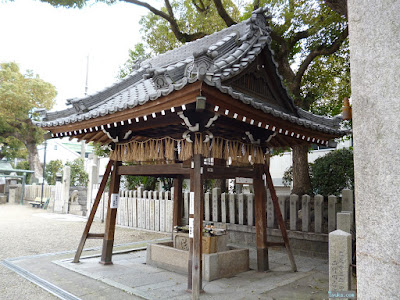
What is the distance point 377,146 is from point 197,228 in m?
3.61

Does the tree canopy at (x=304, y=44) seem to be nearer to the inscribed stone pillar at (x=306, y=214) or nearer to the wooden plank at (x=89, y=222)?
the inscribed stone pillar at (x=306, y=214)

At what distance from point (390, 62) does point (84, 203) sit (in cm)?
2196

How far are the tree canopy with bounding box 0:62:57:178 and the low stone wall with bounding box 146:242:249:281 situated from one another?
79.9 feet

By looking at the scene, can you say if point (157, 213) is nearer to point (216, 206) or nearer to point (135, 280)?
point (216, 206)

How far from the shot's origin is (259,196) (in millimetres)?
6953

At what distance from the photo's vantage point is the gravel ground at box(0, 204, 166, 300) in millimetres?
5449

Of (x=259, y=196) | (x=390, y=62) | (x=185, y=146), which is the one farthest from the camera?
(x=259, y=196)

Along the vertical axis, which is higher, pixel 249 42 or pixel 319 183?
pixel 249 42

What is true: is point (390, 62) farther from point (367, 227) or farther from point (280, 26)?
point (280, 26)

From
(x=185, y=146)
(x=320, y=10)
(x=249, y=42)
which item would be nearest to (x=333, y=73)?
(x=320, y=10)

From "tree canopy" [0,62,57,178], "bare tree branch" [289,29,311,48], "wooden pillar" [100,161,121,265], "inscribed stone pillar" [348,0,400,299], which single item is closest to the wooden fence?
"wooden pillar" [100,161,121,265]

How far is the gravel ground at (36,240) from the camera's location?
5.45 m

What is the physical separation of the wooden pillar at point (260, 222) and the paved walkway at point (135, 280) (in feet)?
0.83

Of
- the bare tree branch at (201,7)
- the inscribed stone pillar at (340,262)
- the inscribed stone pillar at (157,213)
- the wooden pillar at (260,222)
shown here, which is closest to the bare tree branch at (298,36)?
the bare tree branch at (201,7)
